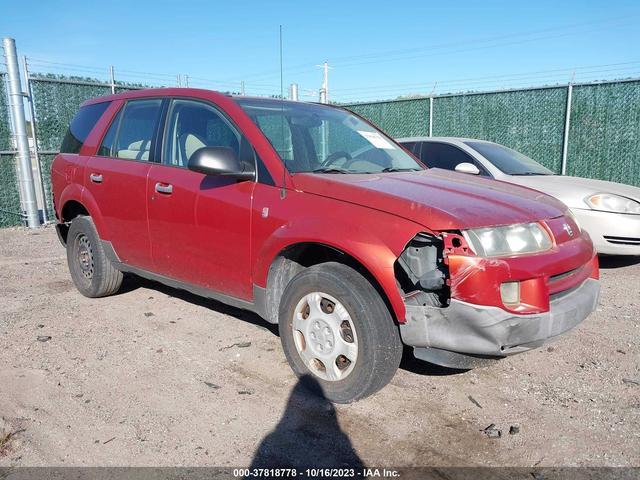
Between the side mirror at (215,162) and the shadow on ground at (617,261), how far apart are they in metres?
5.10

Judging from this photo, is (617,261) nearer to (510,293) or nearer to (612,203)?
(612,203)

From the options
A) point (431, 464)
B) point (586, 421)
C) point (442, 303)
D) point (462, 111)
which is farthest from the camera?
point (462, 111)

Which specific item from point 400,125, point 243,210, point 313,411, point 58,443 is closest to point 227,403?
point 313,411

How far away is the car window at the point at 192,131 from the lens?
3.84 m

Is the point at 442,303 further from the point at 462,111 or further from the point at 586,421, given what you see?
the point at 462,111

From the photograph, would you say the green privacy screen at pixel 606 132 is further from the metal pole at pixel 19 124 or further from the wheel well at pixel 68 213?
the metal pole at pixel 19 124

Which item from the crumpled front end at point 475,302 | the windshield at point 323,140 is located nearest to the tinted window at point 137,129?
the windshield at point 323,140

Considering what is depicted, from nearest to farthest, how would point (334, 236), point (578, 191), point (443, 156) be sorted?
point (334, 236)
point (578, 191)
point (443, 156)

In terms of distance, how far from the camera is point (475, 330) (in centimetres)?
263

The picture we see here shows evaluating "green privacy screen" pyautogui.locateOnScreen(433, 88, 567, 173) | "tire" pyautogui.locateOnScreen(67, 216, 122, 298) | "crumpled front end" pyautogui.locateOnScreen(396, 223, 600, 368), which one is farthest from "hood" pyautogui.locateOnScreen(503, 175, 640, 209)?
"tire" pyautogui.locateOnScreen(67, 216, 122, 298)

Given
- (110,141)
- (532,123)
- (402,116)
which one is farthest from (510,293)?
(402,116)

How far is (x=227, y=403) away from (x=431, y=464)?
1.25m

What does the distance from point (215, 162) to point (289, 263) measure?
0.80m

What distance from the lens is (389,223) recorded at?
9.18ft
